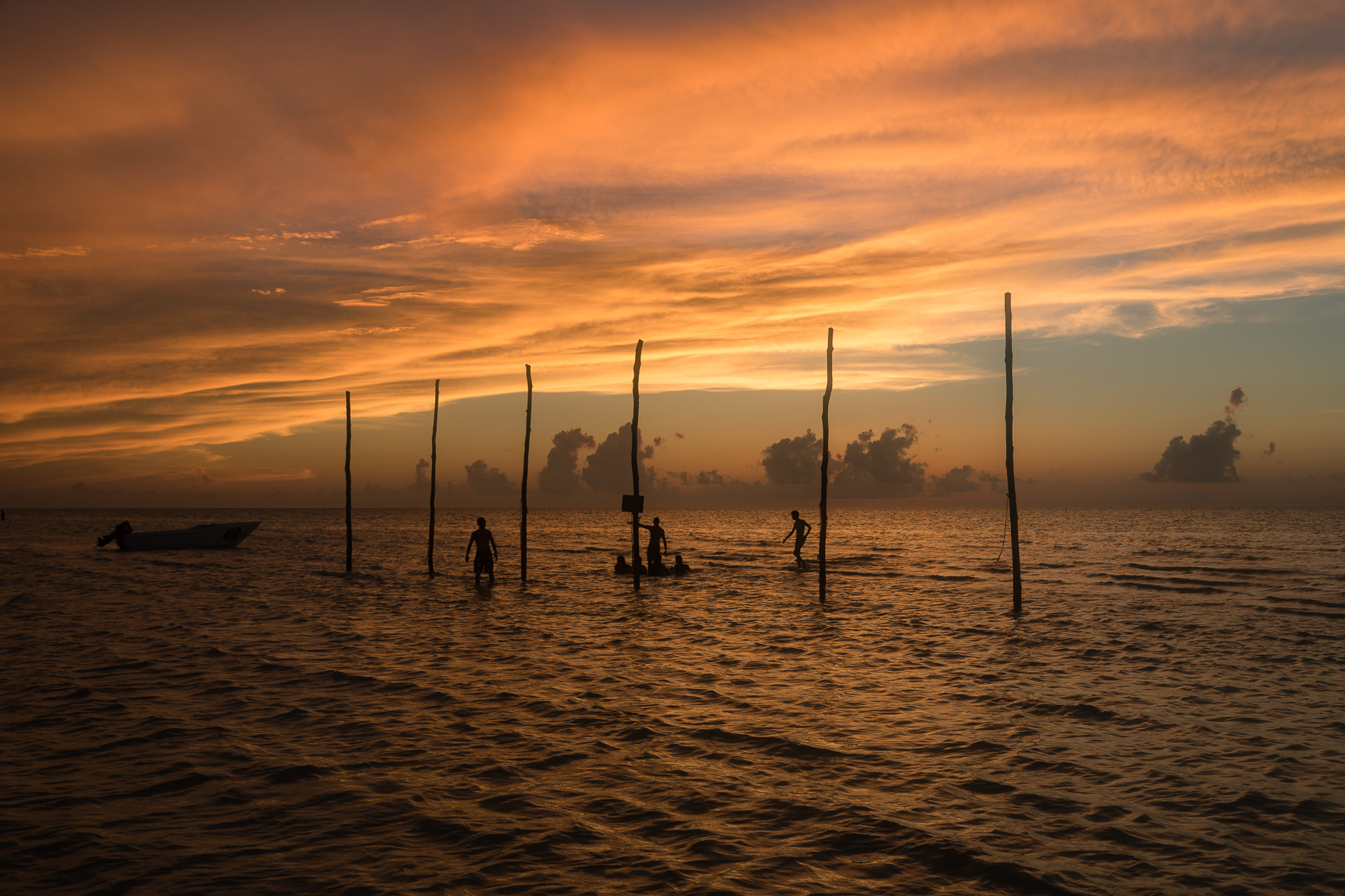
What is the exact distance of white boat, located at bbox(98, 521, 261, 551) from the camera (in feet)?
178

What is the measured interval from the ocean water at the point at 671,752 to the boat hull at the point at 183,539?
34.9m

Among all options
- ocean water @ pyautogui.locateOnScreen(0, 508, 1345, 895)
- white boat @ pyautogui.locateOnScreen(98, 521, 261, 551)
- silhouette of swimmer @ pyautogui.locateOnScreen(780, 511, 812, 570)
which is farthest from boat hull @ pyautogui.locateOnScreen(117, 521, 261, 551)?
silhouette of swimmer @ pyautogui.locateOnScreen(780, 511, 812, 570)

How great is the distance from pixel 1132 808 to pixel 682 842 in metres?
4.53

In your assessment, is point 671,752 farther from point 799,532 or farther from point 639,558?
point 799,532

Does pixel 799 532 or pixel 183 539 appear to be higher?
pixel 799 532

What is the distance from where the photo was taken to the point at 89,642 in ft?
58.2

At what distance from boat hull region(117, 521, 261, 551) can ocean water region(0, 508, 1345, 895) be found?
1375 inches

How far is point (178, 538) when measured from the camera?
180 feet

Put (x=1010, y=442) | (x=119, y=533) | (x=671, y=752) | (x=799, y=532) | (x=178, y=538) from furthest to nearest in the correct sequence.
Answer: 1. (x=178, y=538)
2. (x=119, y=533)
3. (x=799, y=532)
4. (x=1010, y=442)
5. (x=671, y=752)

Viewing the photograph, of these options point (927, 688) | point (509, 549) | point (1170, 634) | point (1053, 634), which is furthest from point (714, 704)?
point (509, 549)

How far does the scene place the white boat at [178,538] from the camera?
54.3 m

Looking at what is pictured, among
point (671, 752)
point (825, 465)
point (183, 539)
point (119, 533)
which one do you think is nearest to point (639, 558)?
point (825, 465)

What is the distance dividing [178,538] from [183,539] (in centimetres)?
31

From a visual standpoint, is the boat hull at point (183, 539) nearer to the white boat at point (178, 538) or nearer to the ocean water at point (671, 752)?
the white boat at point (178, 538)
